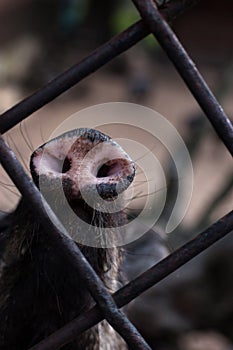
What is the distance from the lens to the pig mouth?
104cm

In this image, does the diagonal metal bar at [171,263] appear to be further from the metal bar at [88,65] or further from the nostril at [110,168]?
the metal bar at [88,65]

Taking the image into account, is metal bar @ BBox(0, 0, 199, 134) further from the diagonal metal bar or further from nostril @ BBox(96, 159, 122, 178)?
the diagonal metal bar

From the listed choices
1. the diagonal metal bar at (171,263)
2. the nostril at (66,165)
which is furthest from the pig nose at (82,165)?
the diagonal metal bar at (171,263)

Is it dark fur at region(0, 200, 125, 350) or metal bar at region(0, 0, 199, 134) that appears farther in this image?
dark fur at region(0, 200, 125, 350)

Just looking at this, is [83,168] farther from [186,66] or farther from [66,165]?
[186,66]

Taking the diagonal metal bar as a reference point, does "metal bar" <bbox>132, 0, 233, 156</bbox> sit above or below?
above

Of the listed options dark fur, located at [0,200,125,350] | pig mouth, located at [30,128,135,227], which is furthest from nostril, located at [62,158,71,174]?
dark fur, located at [0,200,125,350]

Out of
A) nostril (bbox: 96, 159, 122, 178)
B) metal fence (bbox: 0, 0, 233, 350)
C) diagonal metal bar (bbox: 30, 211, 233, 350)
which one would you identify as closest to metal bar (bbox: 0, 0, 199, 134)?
metal fence (bbox: 0, 0, 233, 350)

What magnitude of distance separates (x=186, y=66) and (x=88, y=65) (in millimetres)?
121

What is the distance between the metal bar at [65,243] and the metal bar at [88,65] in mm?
54

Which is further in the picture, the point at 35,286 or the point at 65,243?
the point at 35,286

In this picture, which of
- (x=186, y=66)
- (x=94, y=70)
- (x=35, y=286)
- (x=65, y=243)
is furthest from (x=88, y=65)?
(x=35, y=286)

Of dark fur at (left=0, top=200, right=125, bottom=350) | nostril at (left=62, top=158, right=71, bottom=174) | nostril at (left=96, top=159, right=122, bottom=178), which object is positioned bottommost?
dark fur at (left=0, top=200, right=125, bottom=350)

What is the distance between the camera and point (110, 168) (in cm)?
108
